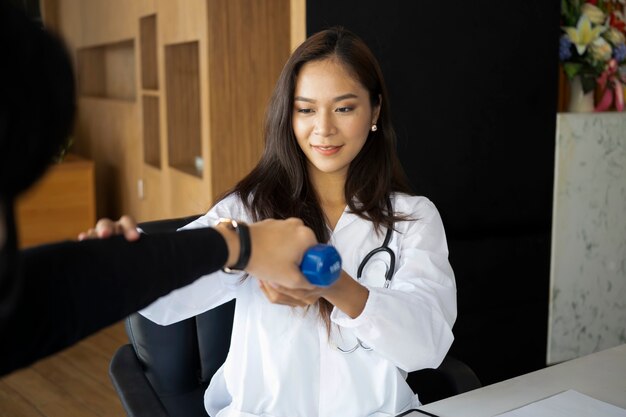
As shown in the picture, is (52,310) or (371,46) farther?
(371,46)

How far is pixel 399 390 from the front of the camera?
169 centimetres

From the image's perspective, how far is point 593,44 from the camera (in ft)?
10.0

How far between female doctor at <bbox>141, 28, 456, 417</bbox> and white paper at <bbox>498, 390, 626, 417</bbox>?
0.84ft

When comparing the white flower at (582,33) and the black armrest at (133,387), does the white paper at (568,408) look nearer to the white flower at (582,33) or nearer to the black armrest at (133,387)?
the black armrest at (133,387)

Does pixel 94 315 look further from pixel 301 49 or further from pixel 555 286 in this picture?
pixel 555 286

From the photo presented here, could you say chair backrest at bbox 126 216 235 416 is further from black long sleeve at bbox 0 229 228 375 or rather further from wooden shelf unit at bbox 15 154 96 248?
wooden shelf unit at bbox 15 154 96 248

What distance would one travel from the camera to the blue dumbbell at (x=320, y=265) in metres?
1.13

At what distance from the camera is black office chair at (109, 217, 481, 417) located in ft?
5.56

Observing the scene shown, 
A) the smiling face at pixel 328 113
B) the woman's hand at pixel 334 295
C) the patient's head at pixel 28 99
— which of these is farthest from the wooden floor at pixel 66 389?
the patient's head at pixel 28 99

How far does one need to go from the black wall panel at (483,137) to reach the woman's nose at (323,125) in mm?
790

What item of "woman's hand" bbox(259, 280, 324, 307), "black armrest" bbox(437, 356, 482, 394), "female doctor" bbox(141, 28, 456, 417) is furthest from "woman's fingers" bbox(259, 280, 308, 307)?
"black armrest" bbox(437, 356, 482, 394)

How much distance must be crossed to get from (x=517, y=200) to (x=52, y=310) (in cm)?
241

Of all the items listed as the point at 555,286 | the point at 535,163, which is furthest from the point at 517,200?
the point at 555,286

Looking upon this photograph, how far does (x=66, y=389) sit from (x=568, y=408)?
104 inches
